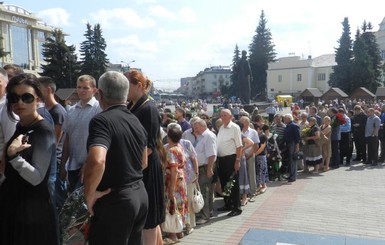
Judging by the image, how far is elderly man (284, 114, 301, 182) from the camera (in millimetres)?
10062

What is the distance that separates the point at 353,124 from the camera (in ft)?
43.7

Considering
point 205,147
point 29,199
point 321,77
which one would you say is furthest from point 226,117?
point 321,77

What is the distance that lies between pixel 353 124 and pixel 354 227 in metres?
7.77

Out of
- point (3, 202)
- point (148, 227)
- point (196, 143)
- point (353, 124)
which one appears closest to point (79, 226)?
point (148, 227)

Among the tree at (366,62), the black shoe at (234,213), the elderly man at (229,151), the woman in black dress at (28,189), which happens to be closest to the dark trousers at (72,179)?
the woman in black dress at (28,189)

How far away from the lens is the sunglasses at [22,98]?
2844mm

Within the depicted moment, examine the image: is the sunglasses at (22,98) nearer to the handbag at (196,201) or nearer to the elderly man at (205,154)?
the handbag at (196,201)

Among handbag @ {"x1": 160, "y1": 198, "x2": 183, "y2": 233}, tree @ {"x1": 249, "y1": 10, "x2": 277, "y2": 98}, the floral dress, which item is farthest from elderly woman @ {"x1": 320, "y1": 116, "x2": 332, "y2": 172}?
tree @ {"x1": 249, "y1": 10, "x2": 277, "y2": 98}

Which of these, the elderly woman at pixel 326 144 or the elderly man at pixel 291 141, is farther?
the elderly woman at pixel 326 144

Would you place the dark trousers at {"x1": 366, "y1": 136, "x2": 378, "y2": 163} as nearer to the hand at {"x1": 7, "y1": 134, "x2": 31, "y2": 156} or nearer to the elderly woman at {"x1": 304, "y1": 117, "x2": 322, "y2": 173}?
the elderly woman at {"x1": 304, "y1": 117, "x2": 322, "y2": 173}

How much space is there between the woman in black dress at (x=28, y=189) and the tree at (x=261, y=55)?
77.1 meters

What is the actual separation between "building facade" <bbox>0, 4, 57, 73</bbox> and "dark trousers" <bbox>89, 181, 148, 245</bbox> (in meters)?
67.6

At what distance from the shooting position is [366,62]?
57031 millimetres

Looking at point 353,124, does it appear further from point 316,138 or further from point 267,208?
point 267,208
